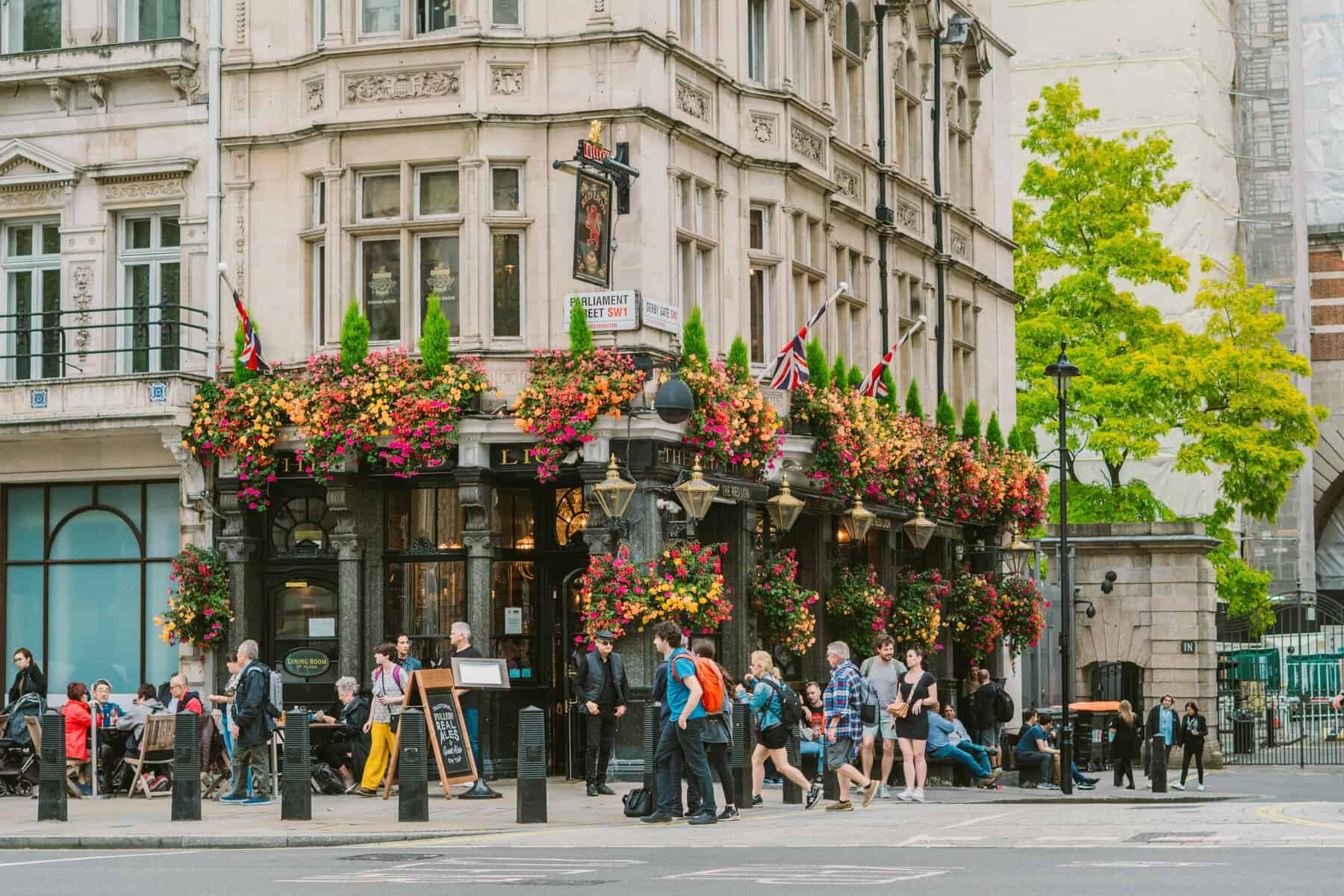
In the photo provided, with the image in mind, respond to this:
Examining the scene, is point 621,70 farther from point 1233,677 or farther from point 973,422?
point 1233,677

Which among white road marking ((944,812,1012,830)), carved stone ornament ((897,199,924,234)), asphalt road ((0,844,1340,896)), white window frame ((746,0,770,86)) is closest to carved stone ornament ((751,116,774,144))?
white window frame ((746,0,770,86))

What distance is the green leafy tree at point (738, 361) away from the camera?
91.1ft

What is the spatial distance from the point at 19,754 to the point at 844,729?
9.30 m

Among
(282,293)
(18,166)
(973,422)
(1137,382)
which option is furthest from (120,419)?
(1137,382)

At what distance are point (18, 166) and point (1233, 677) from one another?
2696 cm

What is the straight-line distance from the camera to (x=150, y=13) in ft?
93.3

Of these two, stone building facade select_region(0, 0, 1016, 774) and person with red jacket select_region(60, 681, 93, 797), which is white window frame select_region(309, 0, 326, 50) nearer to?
stone building facade select_region(0, 0, 1016, 774)

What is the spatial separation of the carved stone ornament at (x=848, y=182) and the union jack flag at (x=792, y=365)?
434 centimetres

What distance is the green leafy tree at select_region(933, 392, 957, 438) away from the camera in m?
35.6

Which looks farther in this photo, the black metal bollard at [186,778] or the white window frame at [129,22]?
the white window frame at [129,22]

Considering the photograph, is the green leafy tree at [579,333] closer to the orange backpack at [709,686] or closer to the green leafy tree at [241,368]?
the green leafy tree at [241,368]

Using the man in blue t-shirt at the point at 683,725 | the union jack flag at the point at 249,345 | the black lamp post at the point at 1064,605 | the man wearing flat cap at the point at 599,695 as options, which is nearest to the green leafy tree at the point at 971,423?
the black lamp post at the point at 1064,605

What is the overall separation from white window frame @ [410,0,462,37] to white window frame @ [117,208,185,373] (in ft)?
12.9

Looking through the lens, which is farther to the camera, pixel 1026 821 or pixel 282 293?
pixel 282 293
